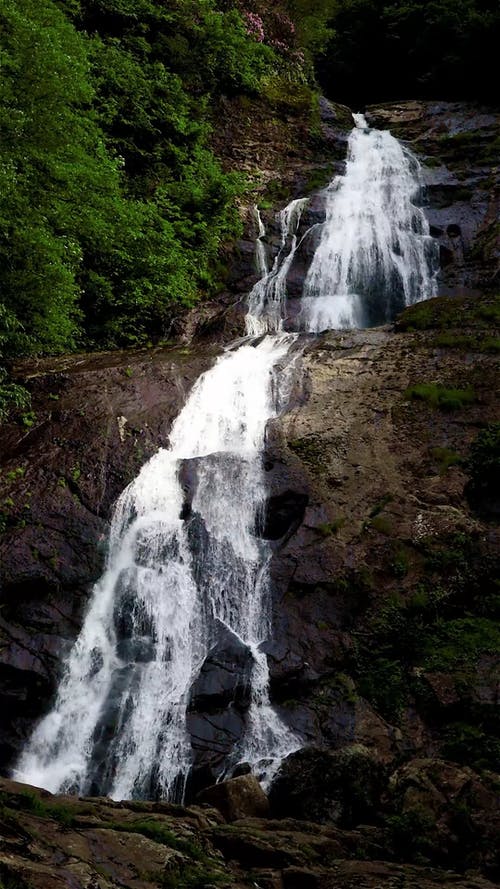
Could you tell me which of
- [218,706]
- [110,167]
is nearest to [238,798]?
[218,706]

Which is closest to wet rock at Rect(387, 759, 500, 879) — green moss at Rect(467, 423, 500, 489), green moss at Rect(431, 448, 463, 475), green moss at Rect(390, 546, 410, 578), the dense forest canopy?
green moss at Rect(390, 546, 410, 578)

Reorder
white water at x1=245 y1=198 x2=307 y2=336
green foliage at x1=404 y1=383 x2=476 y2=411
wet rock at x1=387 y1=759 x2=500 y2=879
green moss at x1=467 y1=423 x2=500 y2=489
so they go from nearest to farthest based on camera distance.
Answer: wet rock at x1=387 y1=759 x2=500 y2=879 < green moss at x1=467 y1=423 x2=500 y2=489 < green foliage at x1=404 y1=383 x2=476 y2=411 < white water at x1=245 y1=198 x2=307 y2=336

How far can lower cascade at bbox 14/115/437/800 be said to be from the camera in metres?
7.96

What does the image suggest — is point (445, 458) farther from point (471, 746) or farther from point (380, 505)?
point (471, 746)

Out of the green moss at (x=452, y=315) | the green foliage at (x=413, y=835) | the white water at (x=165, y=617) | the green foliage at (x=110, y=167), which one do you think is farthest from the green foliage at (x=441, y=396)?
the green foliage at (x=413, y=835)

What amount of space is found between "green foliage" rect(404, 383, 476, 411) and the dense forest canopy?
254 inches

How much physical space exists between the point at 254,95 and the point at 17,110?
42.0ft

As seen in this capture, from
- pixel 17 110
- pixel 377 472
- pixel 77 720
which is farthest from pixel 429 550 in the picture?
pixel 17 110

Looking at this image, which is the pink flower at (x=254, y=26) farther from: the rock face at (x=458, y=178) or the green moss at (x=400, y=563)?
the green moss at (x=400, y=563)

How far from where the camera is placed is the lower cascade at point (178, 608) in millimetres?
7957

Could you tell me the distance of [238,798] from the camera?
682 centimetres

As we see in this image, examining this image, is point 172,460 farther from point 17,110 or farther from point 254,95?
point 254,95

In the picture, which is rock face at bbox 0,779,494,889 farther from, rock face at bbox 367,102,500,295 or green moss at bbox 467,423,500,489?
rock face at bbox 367,102,500,295

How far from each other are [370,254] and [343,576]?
33.2 feet
